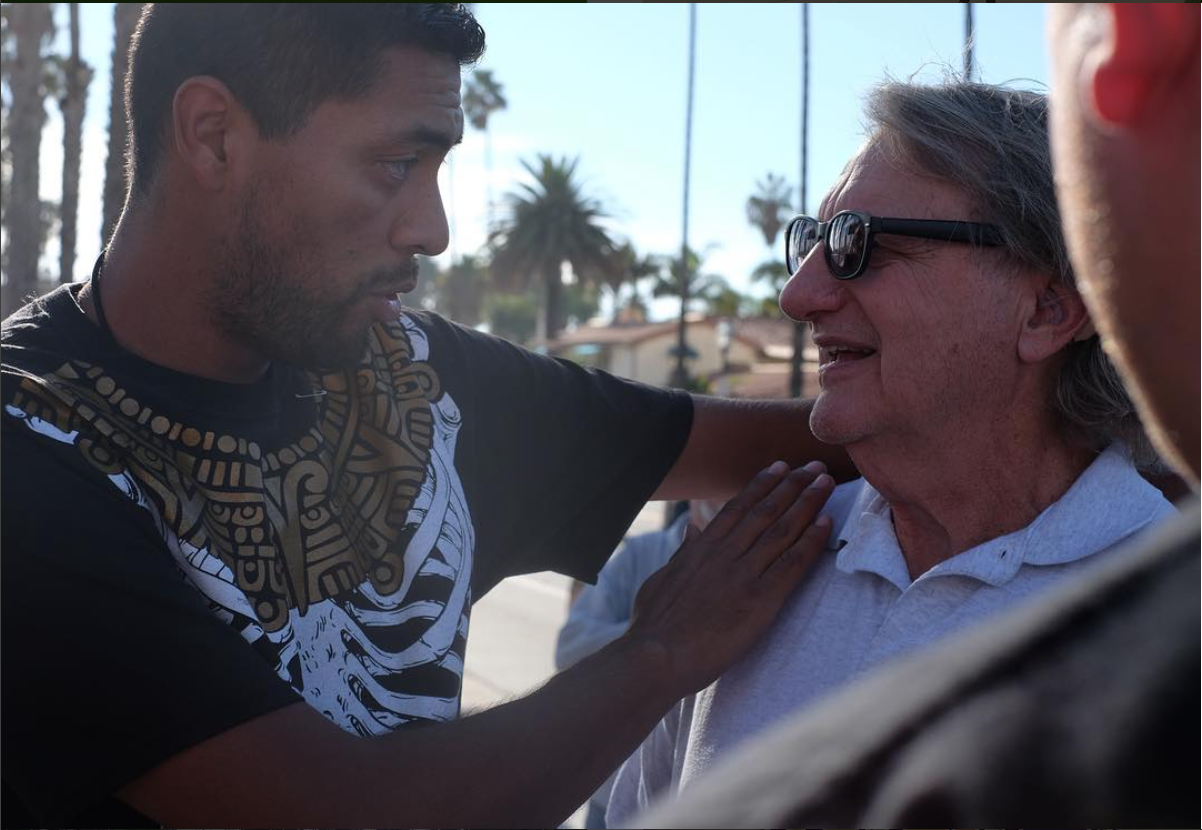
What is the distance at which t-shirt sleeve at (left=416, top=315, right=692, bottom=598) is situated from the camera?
2564 millimetres

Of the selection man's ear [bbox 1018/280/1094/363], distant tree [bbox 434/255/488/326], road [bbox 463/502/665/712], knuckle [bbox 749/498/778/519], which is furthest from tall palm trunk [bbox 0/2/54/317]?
distant tree [bbox 434/255/488/326]

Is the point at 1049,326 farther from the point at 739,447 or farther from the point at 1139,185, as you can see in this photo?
the point at 1139,185

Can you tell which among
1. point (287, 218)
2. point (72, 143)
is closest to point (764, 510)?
point (287, 218)

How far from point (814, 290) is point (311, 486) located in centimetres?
104

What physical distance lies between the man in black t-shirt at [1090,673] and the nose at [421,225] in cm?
168

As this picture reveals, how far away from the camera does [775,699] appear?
7.55ft

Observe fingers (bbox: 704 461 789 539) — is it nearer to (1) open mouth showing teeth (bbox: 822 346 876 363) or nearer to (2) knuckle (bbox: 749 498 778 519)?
(2) knuckle (bbox: 749 498 778 519)

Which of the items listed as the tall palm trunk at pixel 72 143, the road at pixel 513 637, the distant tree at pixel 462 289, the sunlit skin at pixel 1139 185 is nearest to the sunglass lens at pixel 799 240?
the sunlit skin at pixel 1139 185

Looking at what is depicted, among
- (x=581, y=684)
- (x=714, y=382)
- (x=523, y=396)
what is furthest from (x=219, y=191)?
(x=714, y=382)

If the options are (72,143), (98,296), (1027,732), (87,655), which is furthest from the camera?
(72,143)

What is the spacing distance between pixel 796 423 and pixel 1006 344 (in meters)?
0.56

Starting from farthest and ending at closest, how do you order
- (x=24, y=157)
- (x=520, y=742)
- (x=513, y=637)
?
(x=24, y=157)
(x=513, y=637)
(x=520, y=742)

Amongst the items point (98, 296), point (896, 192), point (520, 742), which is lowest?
point (520, 742)

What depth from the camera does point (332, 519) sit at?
2.21 meters
